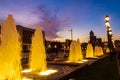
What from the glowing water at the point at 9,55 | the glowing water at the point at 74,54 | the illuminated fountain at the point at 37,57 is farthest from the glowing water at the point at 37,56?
the glowing water at the point at 74,54

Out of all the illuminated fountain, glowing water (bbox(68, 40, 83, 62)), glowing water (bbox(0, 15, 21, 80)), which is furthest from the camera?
glowing water (bbox(68, 40, 83, 62))

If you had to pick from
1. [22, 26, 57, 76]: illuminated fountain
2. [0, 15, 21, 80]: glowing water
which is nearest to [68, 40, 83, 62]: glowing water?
[22, 26, 57, 76]: illuminated fountain

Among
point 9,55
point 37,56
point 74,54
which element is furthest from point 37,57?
point 74,54

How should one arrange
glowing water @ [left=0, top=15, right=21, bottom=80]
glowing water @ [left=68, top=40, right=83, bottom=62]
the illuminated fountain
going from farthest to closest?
glowing water @ [left=68, top=40, right=83, bottom=62]
the illuminated fountain
glowing water @ [left=0, top=15, right=21, bottom=80]

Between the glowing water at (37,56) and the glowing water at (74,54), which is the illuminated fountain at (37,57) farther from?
the glowing water at (74,54)

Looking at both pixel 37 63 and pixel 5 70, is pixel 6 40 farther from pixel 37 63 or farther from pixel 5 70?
pixel 37 63

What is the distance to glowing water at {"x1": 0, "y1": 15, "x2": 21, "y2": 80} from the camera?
9.58m

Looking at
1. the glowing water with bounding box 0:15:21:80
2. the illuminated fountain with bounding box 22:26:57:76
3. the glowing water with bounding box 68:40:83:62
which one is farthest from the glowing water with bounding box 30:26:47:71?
the glowing water with bounding box 68:40:83:62

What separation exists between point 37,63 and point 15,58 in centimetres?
460

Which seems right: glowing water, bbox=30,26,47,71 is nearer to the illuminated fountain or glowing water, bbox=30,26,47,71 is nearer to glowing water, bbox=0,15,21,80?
the illuminated fountain

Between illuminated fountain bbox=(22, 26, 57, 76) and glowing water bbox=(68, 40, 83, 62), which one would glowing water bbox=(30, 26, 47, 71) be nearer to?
illuminated fountain bbox=(22, 26, 57, 76)

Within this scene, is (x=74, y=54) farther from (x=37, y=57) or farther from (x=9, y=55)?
(x=9, y=55)

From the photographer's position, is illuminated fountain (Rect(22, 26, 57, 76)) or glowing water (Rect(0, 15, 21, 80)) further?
illuminated fountain (Rect(22, 26, 57, 76))

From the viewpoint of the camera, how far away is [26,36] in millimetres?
78938
